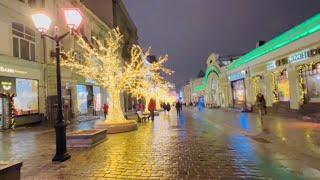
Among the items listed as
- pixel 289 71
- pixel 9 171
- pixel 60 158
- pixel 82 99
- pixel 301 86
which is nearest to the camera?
pixel 9 171

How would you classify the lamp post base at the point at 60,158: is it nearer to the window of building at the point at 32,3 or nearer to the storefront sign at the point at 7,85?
the storefront sign at the point at 7,85

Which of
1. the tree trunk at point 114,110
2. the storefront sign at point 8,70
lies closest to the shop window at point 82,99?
the storefront sign at point 8,70

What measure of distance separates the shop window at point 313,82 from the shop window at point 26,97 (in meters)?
19.5

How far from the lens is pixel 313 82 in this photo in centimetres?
2180

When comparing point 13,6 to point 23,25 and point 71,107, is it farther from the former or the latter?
point 71,107

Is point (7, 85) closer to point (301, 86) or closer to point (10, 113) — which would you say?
point (10, 113)

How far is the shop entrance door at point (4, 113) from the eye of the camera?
22.9m

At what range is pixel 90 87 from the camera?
132ft

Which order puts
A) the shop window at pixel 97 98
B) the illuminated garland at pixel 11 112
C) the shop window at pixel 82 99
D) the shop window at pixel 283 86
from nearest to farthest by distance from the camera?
the illuminated garland at pixel 11 112
the shop window at pixel 283 86
the shop window at pixel 82 99
the shop window at pixel 97 98

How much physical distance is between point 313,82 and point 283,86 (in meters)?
5.11

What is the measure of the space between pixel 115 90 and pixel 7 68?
8505 mm

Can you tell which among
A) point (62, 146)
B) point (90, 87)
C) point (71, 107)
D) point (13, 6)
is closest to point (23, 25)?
point (13, 6)

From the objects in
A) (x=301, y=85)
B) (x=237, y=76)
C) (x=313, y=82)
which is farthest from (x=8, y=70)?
(x=237, y=76)

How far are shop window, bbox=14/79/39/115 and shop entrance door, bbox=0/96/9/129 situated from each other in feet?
5.60
